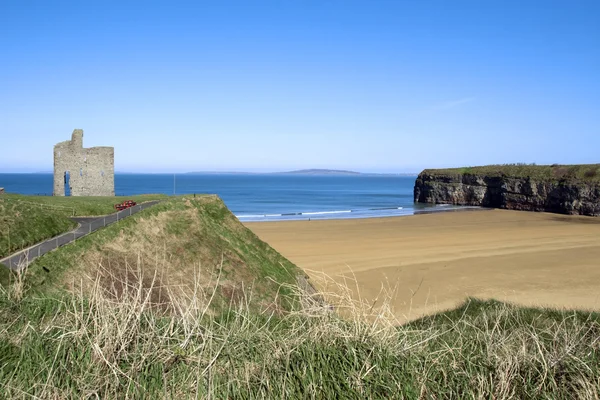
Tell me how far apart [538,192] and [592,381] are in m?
64.6

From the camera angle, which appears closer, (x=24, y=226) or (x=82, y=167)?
(x=24, y=226)

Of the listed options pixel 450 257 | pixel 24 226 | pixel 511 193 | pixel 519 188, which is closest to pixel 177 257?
pixel 24 226

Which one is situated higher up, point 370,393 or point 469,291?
point 370,393

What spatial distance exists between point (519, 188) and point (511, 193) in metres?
1.30

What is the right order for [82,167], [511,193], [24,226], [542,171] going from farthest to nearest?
1. [511,193]
2. [542,171]
3. [82,167]
4. [24,226]

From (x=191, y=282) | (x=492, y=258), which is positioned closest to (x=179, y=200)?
(x=191, y=282)

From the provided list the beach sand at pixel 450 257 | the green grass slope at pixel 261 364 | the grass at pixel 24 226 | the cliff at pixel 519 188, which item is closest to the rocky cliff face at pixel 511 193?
the cliff at pixel 519 188

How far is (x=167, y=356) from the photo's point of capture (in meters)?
5.90

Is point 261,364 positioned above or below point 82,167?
below

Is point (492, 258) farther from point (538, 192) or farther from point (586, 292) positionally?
point (538, 192)

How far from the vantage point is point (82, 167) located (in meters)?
34.6

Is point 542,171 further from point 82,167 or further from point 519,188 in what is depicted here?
point 82,167

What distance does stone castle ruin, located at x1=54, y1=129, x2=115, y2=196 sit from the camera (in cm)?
3422

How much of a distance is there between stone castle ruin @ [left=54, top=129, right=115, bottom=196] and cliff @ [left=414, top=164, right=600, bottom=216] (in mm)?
51415
